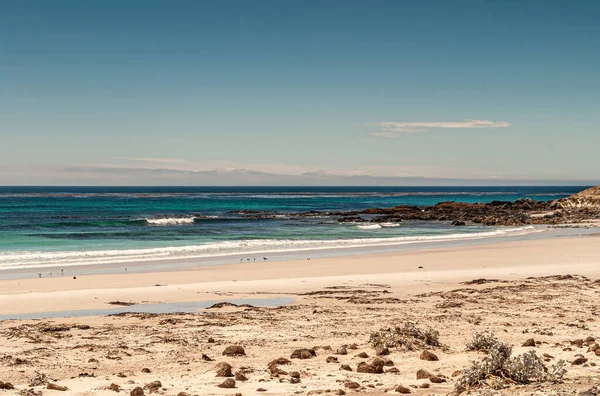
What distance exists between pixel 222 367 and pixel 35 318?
6.58 metres

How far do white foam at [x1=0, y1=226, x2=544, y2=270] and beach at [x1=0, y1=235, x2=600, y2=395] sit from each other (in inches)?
201

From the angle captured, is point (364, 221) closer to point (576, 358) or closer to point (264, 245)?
point (264, 245)

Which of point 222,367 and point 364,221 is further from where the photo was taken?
point 364,221

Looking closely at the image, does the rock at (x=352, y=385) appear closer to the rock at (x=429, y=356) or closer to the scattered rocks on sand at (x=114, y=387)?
the rock at (x=429, y=356)

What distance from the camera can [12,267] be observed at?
22.5 metres

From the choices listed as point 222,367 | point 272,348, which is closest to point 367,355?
point 272,348

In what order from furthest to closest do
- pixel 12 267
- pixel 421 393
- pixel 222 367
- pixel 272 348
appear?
1. pixel 12 267
2. pixel 272 348
3. pixel 222 367
4. pixel 421 393

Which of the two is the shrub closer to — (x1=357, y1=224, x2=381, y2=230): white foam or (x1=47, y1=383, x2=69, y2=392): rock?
(x1=47, y1=383, x2=69, y2=392): rock

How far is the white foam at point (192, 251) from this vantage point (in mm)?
24438

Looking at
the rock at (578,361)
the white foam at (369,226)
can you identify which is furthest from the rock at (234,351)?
the white foam at (369,226)

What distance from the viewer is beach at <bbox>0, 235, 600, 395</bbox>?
7.66 m

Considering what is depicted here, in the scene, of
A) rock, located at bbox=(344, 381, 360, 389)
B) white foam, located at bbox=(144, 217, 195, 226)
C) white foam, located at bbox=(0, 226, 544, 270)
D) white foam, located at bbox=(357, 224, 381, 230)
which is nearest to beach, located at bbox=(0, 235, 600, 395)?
rock, located at bbox=(344, 381, 360, 389)

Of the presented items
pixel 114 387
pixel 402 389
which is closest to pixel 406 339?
pixel 402 389

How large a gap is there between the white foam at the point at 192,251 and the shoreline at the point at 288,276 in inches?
185
